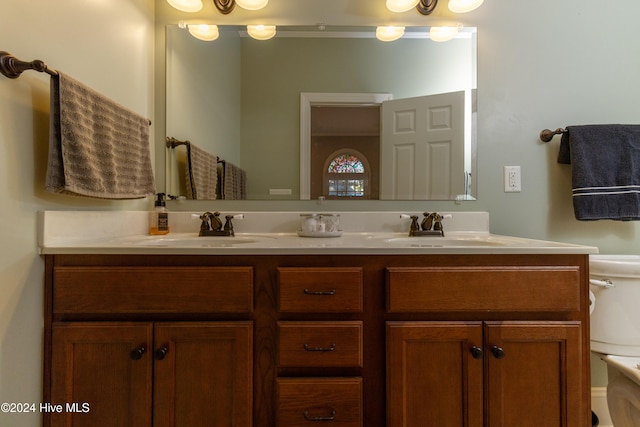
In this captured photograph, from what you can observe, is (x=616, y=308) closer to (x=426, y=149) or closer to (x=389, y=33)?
(x=426, y=149)

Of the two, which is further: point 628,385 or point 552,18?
point 552,18

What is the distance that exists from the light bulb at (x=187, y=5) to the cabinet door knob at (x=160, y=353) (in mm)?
1464

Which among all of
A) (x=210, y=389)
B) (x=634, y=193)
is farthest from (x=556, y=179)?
(x=210, y=389)

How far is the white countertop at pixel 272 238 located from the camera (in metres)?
0.78

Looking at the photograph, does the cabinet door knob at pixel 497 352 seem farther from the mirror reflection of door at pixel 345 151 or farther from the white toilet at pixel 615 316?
the mirror reflection of door at pixel 345 151

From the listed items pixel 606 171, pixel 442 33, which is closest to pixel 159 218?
pixel 442 33

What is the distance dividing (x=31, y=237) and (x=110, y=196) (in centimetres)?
23

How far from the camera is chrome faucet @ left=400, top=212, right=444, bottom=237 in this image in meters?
1.20

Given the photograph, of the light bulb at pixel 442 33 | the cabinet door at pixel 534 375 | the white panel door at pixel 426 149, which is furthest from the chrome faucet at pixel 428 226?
the light bulb at pixel 442 33

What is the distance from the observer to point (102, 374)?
2.47 feet

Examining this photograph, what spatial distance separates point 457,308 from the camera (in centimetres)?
77

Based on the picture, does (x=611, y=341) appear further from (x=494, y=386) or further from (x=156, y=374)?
(x=156, y=374)

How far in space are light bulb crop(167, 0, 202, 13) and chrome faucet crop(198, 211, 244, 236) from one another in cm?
98

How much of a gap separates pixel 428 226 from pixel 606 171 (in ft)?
2.63
